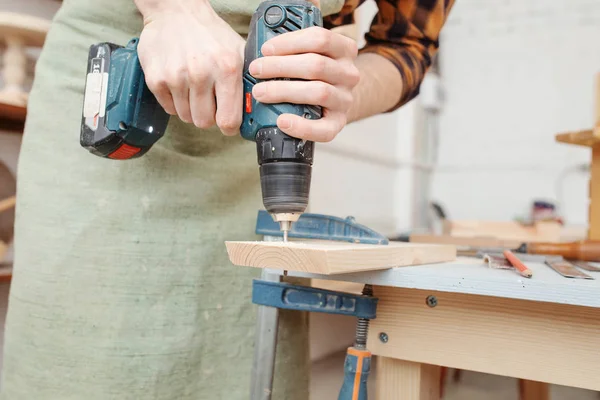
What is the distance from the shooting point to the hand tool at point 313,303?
642mm

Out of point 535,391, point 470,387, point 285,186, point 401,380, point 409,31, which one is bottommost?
point 470,387

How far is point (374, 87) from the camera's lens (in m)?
0.86

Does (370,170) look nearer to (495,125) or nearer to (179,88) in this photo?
(495,125)

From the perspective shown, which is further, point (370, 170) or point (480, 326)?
point (370, 170)

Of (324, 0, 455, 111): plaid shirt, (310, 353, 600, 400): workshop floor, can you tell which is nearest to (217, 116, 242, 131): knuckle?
(324, 0, 455, 111): plaid shirt

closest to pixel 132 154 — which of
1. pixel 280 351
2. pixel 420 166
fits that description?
pixel 280 351

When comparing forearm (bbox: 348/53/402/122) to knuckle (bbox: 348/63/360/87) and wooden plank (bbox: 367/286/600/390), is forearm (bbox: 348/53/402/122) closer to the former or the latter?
knuckle (bbox: 348/63/360/87)

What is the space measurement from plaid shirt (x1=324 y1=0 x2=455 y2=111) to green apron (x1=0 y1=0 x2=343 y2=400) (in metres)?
0.20

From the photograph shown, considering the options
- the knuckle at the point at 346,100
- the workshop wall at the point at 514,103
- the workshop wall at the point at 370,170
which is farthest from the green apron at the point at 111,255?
the workshop wall at the point at 514,103

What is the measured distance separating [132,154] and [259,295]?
0.80ft

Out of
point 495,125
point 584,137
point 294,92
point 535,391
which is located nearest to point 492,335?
point 294,92

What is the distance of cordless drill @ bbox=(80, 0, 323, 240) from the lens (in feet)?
1.90

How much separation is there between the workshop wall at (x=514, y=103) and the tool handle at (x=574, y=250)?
2681 mm

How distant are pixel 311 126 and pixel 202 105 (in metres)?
0.13
